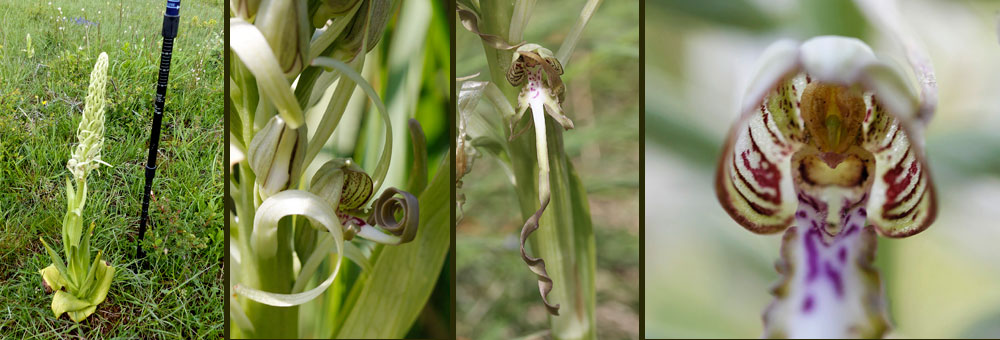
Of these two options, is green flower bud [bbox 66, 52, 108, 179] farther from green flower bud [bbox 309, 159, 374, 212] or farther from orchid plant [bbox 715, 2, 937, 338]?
orchid plant [bbox 715, 2, 937, 338]

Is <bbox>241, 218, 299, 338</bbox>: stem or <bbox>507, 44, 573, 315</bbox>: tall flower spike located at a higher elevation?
<bbox>507, 44, 573, 315</bbox>: tall flower spike

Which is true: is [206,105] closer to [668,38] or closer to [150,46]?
[150,46]

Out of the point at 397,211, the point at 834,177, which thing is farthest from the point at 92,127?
the point at 834,177

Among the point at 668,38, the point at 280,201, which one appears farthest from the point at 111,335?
the point at 668,38

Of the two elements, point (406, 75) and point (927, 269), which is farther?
point (406, 75)

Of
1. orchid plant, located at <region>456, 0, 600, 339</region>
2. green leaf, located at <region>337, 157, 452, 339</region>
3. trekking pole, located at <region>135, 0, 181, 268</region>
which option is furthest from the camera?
trekking pole, located at <region>135, 0, 181, 268</region>

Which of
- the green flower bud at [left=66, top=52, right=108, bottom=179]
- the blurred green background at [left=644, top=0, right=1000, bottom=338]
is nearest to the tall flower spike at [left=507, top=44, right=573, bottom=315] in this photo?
the blurred green background at [left=644, top=0, right=1000, bottom=338]
